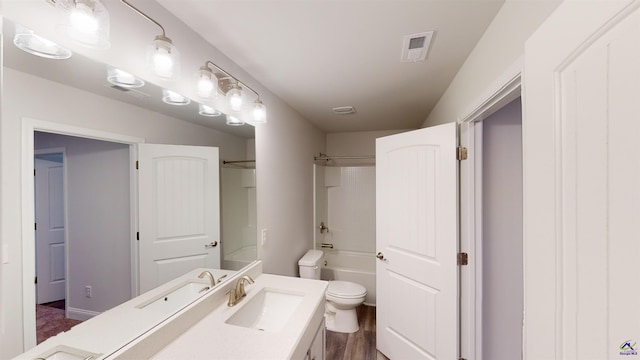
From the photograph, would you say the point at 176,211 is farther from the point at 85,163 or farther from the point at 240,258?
the point at 240,258

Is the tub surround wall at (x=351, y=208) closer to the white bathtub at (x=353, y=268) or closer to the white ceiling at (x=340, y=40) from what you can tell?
the white bathtub at (x=353, y=268)

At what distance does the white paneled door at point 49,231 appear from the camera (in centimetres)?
73

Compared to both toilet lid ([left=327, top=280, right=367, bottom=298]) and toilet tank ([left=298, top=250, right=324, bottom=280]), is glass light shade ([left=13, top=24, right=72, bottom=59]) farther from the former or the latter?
toilet lid ([left=327, top=280, right=367, bottom=298])

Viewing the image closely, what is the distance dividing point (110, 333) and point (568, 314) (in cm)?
145

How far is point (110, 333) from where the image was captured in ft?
2.94

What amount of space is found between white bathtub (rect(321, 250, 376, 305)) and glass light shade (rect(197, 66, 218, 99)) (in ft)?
9.00

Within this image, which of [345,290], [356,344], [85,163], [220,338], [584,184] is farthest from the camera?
[345,290]

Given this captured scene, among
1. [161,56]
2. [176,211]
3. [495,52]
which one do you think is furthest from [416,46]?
[176,211]

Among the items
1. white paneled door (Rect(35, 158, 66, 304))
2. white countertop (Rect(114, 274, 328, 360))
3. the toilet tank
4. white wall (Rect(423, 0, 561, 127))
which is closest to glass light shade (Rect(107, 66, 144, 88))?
white paneled door (Rect(35, 158, 66, 304))

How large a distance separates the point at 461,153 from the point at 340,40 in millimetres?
1134

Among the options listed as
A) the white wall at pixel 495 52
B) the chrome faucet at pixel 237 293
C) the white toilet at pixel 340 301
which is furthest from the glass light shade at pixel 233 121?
the white toilet at pixel 340 301

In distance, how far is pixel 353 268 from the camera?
359 centimetres

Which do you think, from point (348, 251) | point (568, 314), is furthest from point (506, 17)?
point (348, 251)

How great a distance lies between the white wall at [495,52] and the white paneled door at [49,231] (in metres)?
1.68
